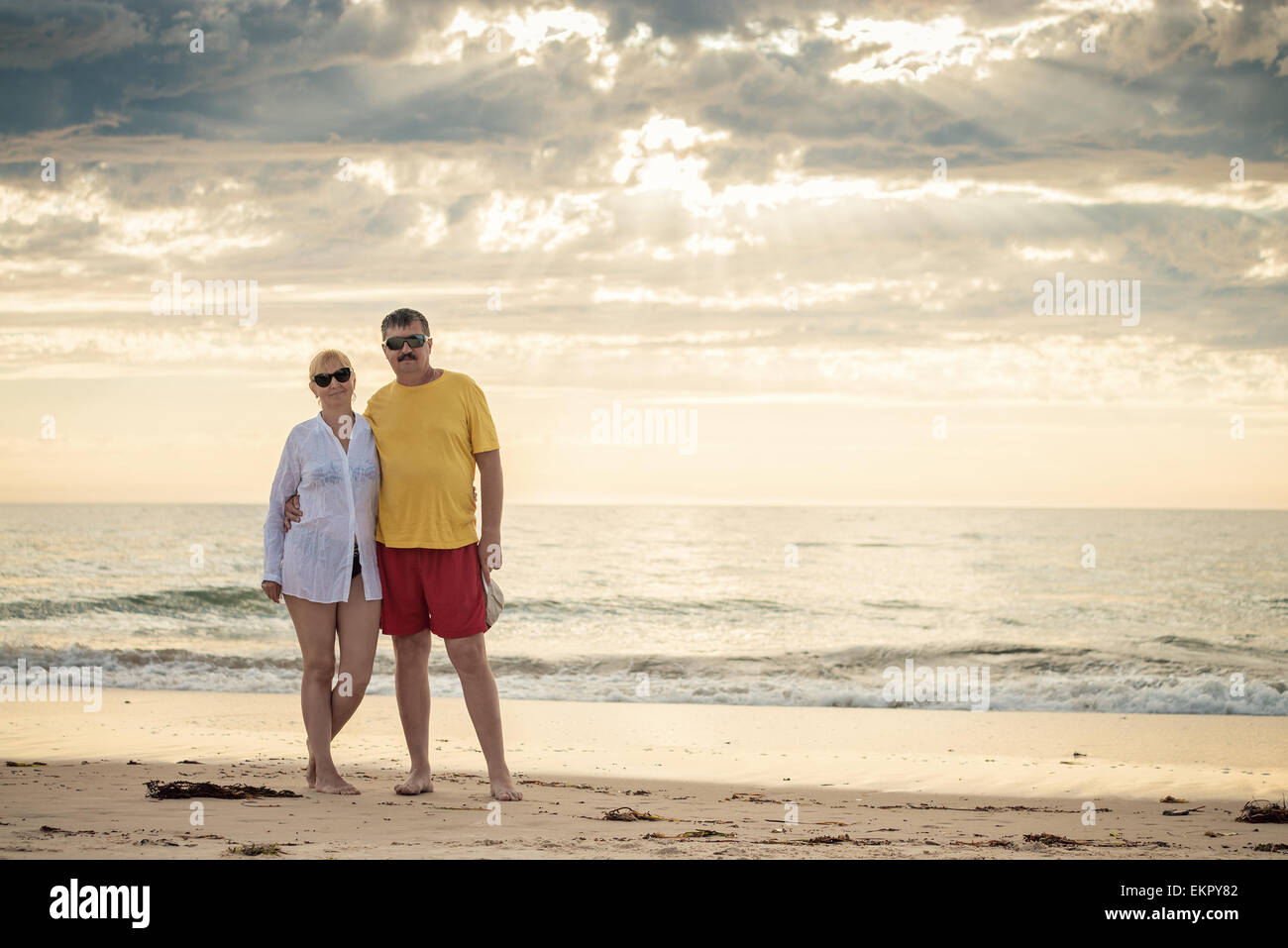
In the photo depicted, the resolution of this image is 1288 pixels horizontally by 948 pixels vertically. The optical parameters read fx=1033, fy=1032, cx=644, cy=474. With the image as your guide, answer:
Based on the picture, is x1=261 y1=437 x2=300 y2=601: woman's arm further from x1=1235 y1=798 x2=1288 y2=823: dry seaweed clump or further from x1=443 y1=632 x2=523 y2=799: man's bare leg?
x1=1235 y1=798 x2=1288 y2=823: dry seaweed clump

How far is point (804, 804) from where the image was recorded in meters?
5.75

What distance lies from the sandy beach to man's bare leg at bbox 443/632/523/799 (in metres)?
0.13

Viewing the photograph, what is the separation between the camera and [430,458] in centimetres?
461

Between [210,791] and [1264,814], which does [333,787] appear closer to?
[210,791]

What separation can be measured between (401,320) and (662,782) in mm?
3479

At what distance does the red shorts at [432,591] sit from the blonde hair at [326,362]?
33.7 inches

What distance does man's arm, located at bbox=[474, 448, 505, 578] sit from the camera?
472 centimetres

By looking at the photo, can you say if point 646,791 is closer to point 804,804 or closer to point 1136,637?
point 804,804

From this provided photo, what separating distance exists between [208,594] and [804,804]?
16826mm

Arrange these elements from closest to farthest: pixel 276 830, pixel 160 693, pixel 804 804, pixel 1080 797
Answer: pixel 276 830 → pixel 804 804 → pixel 1080 797 → pixel 160 693

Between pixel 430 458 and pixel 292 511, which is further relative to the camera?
pixel 292 511

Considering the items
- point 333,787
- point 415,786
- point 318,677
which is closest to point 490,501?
point 318,677
